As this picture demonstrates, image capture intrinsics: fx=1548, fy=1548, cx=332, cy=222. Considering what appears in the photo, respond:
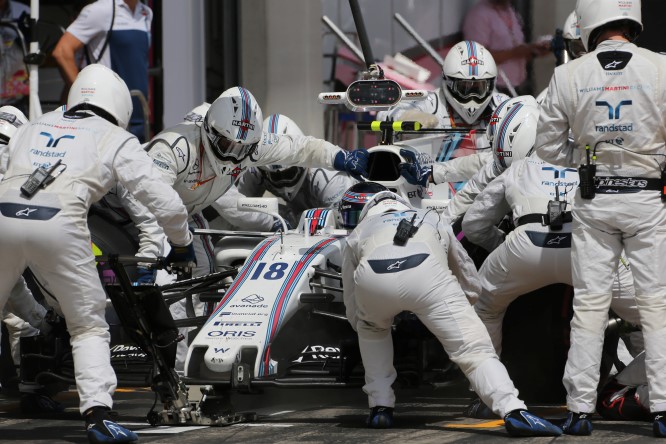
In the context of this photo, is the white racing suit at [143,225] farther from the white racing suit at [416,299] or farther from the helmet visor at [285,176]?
the white racing suit at [416,299]

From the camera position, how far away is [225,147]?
10.1m

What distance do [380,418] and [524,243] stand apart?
1.30 m

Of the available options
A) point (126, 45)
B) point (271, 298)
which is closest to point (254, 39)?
point (126, 45)

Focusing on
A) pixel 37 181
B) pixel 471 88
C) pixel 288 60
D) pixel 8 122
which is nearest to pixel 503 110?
pixel 471 88

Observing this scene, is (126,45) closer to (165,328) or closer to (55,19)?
(55,19)

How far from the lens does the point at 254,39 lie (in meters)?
15.2

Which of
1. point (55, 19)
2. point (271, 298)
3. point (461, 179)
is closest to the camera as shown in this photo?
point (271, 298)

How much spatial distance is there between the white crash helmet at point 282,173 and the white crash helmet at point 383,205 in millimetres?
2867

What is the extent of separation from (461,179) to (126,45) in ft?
12.0

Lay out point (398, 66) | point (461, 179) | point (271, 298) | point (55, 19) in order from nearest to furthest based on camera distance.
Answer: point (271, 298), point (461, 179), point (55, 19), point (398, 66)

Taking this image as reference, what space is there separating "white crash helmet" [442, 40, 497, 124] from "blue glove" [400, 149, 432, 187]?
188 centimetres

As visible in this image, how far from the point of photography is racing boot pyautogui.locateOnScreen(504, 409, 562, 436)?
7.25m

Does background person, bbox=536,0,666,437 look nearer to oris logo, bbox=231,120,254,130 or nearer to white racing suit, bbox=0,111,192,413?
white racing suit, bbox=0,111,192,413

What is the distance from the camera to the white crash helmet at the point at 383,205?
26.7ft
